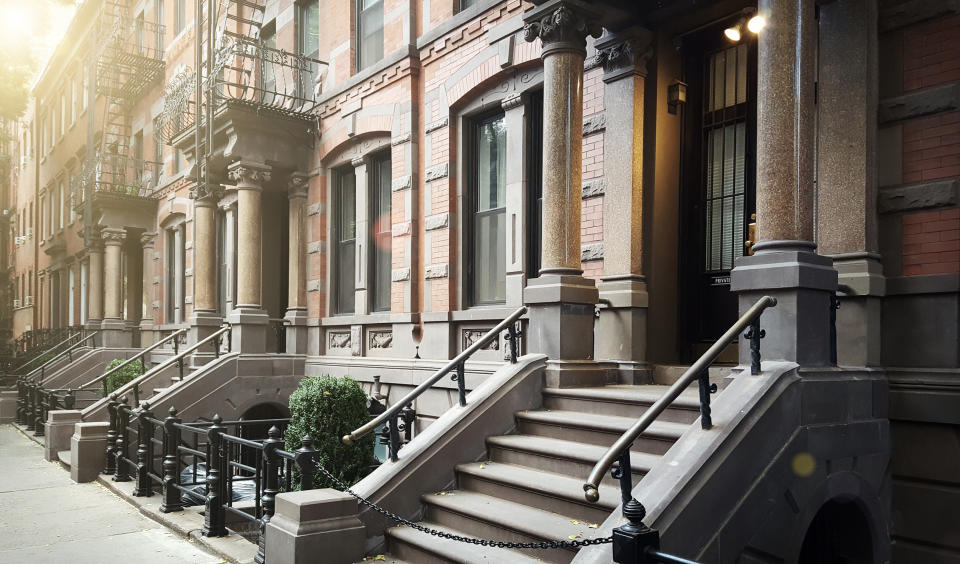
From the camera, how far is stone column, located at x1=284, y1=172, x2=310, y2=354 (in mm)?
14844

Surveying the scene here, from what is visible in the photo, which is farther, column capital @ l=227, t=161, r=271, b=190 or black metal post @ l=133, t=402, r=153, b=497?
column capital @ l=227, t=161, r=271, b=190

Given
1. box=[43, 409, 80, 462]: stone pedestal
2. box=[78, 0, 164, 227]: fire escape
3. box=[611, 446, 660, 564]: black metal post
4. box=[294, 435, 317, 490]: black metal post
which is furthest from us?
box=[78, 0, 164, 227]: fire escape

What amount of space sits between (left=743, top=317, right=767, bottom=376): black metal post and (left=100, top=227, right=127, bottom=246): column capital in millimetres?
Result: 22024

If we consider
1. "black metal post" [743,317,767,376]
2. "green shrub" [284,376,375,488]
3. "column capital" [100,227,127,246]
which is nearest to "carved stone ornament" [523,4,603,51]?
"black metal post" [743,317,767,376]

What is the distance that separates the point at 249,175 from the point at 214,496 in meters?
8.10

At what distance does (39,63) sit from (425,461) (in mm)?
37637

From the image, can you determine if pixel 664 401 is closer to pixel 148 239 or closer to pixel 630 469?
pixel 630 469

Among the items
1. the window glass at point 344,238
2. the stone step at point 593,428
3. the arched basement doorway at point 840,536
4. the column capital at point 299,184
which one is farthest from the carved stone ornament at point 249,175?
the arched basement doorway at point 840,536

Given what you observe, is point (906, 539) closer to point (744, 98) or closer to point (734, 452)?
point (734, 452)

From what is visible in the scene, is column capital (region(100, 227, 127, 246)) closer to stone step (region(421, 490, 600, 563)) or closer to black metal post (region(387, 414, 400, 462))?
black metal post (region(387, 414, 400, 462))

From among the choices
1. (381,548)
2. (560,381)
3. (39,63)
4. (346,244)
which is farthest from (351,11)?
(39,63)

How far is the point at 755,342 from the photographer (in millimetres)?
5660

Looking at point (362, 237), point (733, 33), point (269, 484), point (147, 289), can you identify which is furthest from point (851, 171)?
point (147, 289)

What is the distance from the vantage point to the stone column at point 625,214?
829 cm
